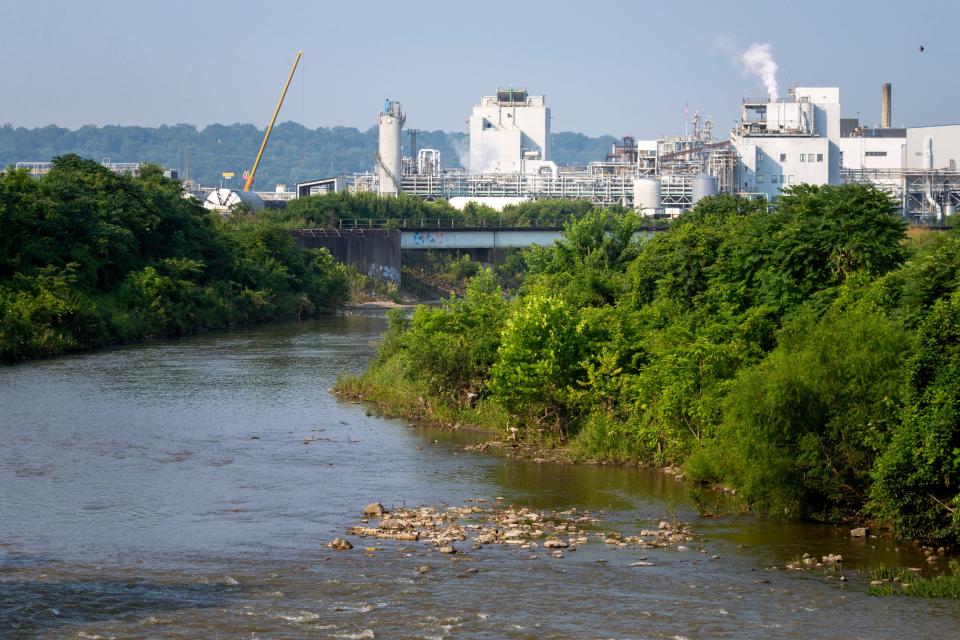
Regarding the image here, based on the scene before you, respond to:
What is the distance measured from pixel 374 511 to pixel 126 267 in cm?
4027

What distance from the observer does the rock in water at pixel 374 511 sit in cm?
2427

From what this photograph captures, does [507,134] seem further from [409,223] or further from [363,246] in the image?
[363,246]

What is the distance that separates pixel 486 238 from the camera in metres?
98.0

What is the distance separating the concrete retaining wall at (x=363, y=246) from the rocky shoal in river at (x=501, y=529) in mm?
60949

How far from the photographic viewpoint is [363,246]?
8850 cm

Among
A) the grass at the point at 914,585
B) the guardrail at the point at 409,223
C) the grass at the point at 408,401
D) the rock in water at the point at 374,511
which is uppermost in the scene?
the guardrail at the point at 409,223

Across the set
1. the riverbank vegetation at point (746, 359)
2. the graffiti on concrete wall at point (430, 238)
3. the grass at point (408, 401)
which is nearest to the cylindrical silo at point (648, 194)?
the graffiti on concrete wall at point (430, 238)

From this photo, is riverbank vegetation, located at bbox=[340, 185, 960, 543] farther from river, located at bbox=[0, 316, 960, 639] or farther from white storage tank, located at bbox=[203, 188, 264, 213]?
white storage tank, located at bbox=[203, 188, 264, 213]

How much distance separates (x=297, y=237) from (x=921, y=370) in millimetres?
66741

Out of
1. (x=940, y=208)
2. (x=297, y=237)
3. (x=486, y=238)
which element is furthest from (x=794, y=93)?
(x=297, y=237)

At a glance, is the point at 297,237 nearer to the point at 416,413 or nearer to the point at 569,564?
the point at 416,413

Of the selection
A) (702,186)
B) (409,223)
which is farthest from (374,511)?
(702,186)

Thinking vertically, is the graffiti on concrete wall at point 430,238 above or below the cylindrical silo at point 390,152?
below

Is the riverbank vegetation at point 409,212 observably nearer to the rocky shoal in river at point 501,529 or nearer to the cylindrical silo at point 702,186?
the cylindrical silo at point 702,186
